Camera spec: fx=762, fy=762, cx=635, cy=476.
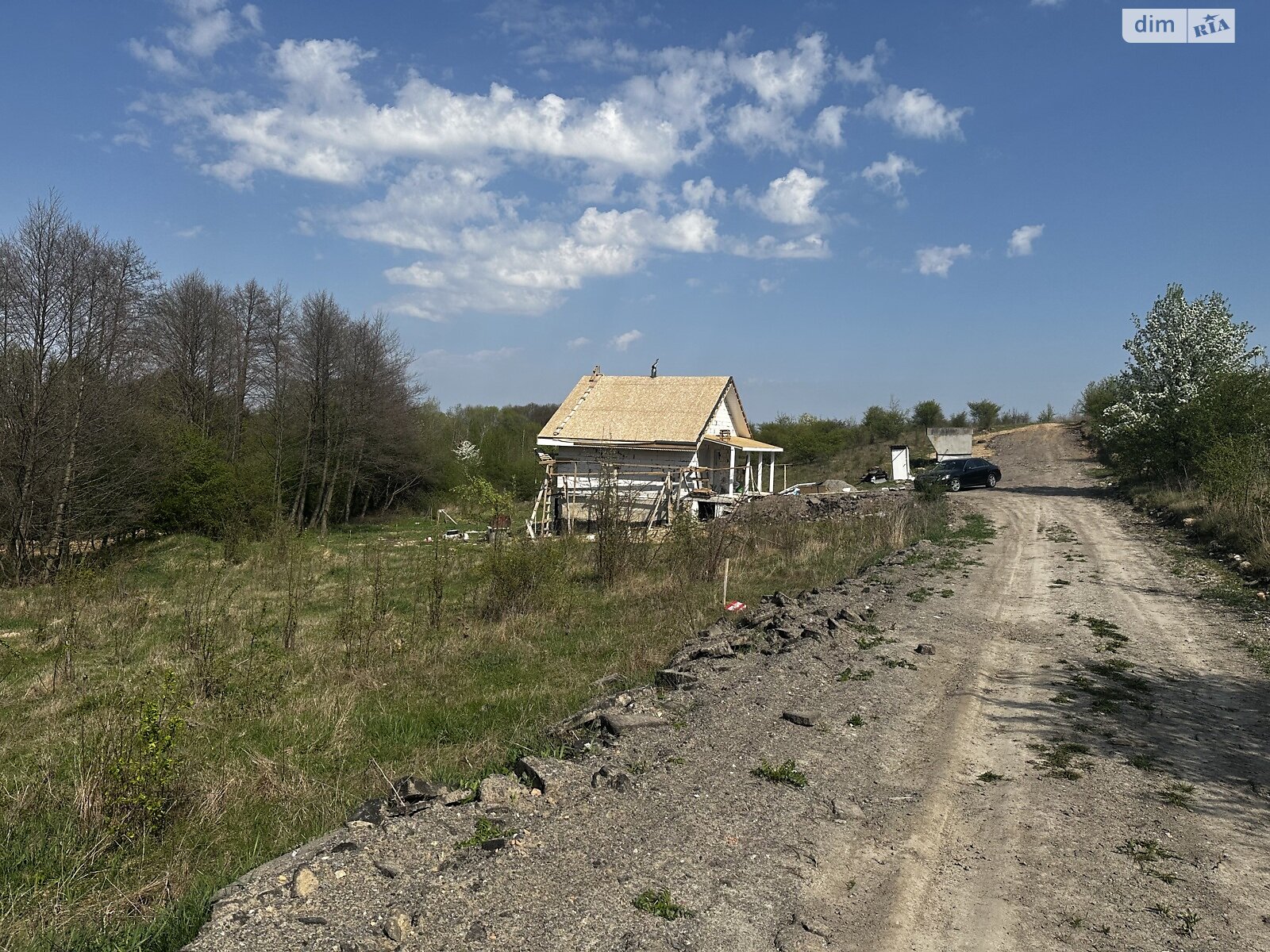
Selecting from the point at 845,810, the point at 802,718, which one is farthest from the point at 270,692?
the point at 845,810

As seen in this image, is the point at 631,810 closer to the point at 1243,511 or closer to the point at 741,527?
the point at 741,527

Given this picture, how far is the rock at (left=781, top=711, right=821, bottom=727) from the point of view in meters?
6.62

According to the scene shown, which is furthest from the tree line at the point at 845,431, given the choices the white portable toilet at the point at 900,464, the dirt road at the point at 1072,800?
the dirt road at the point at 1072,800

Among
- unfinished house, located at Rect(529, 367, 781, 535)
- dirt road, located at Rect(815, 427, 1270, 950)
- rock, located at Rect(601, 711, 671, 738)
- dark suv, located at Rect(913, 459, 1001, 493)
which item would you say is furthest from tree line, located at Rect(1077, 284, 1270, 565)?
rock, located at Rect(601, 711, 671, 738)

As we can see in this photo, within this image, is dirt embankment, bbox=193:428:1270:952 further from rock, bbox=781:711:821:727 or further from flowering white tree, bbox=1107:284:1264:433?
flowering white tree, bbox=1107:284:1264:433

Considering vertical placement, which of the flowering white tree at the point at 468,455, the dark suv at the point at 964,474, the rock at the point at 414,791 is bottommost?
the rock at the point at 414,791

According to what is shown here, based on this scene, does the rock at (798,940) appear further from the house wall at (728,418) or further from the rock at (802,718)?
the house wall at (728,418)

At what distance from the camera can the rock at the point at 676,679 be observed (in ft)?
26.1

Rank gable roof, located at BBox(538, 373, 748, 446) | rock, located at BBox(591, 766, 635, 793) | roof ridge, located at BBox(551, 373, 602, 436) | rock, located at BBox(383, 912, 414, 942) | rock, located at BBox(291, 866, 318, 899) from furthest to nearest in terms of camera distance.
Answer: roof ridge, located at BBox(551, 373, 602, 436)
gable roof, located at BBox(538, 373, 748, 446)
rock, located at BBox(591, 766, 635, 793)
rock, located at BBox(291, 866, 318, 899)
rock, located at BBox(383, 912, 414, 942)

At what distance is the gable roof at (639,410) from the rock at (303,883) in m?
Answer: 25.1

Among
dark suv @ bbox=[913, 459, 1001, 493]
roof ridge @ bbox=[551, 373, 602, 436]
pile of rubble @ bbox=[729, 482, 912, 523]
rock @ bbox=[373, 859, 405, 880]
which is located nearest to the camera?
rock @ bbox=[373, 859, 405, 880]

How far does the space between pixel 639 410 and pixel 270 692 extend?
2367 cm

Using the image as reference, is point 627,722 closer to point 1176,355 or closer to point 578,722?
point 578,722

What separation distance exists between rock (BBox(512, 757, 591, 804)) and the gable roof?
2335 centimetres
